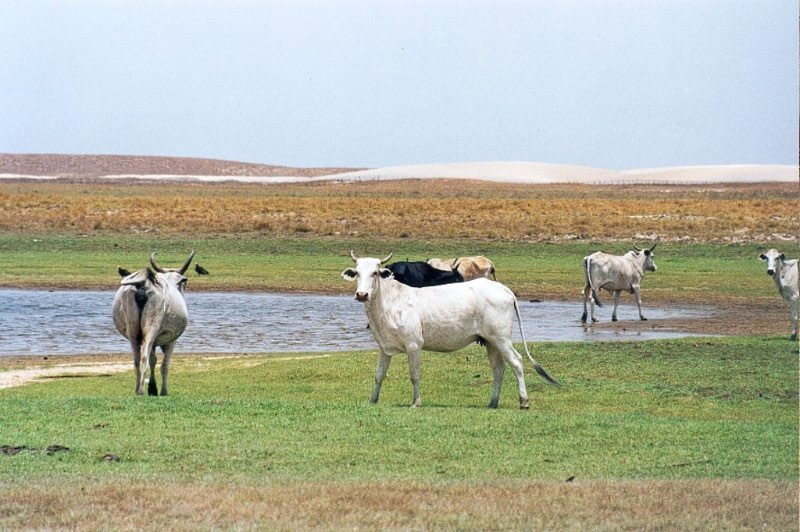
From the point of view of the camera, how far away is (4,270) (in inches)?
1538

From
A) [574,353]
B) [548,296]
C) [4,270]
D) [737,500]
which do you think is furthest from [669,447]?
Result: [4,270]

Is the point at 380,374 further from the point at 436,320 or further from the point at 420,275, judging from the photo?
the point at 420,275

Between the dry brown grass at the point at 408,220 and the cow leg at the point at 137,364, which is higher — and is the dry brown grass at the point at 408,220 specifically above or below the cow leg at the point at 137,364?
above

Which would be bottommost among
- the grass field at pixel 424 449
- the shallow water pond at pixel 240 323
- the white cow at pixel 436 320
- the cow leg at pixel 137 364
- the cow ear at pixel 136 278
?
the shallow water pond at pixel 240 323

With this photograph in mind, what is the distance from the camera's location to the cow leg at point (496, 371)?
15164mm

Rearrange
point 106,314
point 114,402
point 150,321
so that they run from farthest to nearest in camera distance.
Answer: point 106,314
point 150,321
point 114,402

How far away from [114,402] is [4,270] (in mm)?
26279

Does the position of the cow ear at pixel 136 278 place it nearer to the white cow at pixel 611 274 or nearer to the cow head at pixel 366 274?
the cow head at pixel 366 274

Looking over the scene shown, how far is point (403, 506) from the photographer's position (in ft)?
31.3

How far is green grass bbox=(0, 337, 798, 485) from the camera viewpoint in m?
11.2

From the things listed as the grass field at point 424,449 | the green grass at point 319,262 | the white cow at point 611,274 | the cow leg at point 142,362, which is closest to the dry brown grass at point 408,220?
the green grass at point 319,262

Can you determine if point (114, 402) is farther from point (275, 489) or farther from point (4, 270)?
point (4, 270)

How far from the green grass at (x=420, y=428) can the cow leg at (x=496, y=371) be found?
33cm

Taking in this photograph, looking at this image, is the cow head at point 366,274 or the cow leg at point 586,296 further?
the cow leg at point 586,296
